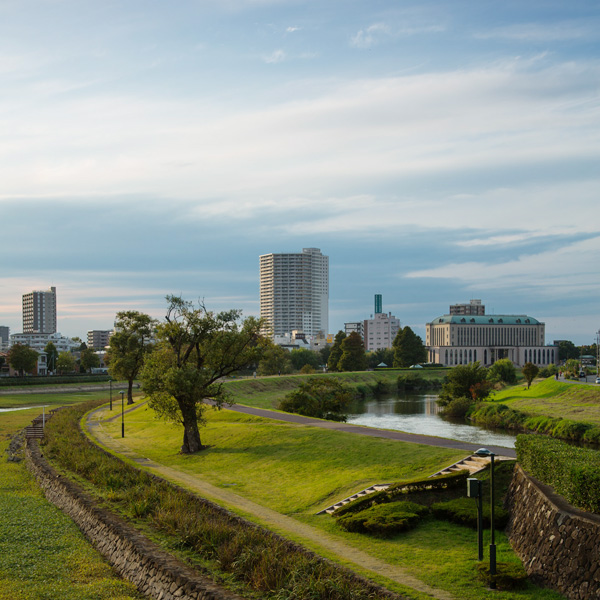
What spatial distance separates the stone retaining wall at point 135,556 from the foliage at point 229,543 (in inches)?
30.5

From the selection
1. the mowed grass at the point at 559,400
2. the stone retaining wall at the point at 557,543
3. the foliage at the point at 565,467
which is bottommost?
the mowed grass at the point at 559,400

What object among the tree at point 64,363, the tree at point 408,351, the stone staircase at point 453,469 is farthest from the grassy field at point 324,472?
the tree at point 64,363

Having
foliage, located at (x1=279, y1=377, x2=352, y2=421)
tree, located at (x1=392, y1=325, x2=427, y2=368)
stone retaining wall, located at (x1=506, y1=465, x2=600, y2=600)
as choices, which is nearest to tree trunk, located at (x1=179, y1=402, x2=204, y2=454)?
foliage, located at (x1=279, y1=377, x2=352, y2=421)

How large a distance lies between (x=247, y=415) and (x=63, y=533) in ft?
92.2

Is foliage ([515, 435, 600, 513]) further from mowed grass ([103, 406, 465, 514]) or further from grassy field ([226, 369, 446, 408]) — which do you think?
grassy field ([226, 369, 446, 408])

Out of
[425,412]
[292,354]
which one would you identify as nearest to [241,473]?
[425,412]

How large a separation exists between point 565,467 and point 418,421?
5185cm

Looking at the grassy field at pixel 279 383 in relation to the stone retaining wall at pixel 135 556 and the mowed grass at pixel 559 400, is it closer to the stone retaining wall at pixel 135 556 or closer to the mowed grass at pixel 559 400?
the mowed grass at pixel 559 400

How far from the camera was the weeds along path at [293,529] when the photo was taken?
16391 millimetres

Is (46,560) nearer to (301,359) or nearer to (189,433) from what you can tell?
(189,433)

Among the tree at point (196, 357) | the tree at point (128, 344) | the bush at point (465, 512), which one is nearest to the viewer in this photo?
the bush at point (465, 512)

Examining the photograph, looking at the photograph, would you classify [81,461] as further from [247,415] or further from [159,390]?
[247,415]

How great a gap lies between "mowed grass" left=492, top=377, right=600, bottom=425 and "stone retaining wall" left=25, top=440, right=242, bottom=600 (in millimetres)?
46856

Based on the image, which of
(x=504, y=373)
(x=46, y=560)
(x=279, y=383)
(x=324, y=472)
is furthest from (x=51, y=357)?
(x=46, y=560)
